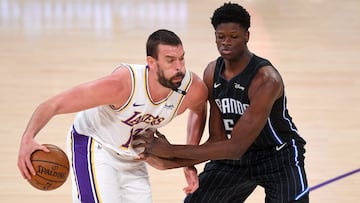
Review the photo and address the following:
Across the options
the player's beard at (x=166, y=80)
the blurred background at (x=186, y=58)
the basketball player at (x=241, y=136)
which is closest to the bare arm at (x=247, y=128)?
the basketball player at (x=241, y=136)

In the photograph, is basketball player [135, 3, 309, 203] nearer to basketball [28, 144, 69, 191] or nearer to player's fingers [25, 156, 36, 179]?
basketball [28, 144, 69, 191]

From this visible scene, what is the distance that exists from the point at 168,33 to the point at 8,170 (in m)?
2.45

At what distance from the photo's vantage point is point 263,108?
441cm

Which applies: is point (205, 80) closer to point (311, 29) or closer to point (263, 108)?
point (263, 108)

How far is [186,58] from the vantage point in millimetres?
9289

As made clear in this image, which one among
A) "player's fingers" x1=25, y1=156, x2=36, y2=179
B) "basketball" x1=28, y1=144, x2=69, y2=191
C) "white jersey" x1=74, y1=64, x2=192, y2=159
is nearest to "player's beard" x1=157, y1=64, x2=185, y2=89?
"white jersey" x1=74, y1=64, x2=192, y2=159

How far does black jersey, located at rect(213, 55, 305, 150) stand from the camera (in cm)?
457

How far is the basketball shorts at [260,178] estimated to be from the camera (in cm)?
468

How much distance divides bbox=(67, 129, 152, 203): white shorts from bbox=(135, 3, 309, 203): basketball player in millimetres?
161

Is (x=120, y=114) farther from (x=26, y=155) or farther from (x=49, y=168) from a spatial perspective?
(x=26, y=155)

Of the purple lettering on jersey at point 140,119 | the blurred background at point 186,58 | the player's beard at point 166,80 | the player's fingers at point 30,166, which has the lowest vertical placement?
the blurred background at point 186,58

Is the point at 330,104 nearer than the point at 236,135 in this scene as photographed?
No

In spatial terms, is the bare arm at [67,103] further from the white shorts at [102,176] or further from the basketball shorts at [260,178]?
the basketball shorts at [260,178]

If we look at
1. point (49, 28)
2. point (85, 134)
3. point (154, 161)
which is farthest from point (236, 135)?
point (49, 28)
